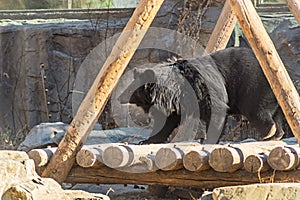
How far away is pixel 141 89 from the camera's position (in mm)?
6125

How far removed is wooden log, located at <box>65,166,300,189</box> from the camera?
14.8ft

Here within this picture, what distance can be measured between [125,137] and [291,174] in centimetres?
232

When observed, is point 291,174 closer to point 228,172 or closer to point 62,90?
point 228,172

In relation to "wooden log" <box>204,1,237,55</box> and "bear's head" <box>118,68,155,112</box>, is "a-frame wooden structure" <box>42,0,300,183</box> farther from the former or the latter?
"wooden log" <box>204,1,237,55</box>

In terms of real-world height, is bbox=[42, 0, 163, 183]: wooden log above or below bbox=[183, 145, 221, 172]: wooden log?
above

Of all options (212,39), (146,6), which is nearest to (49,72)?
(212,39)

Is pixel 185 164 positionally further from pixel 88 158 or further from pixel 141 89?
pixel 141 89

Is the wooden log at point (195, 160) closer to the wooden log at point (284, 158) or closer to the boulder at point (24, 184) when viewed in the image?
the wooden log at point (284, 158)

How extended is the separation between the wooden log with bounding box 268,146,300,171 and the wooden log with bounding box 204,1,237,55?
2295 millimetres

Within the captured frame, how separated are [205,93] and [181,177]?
1.45 m

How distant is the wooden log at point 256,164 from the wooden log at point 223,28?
226 cm

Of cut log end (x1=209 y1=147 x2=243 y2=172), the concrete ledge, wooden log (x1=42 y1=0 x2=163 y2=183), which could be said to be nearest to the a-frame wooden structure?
wooden log (x1=42 y1=0 x2=163 y2=183)

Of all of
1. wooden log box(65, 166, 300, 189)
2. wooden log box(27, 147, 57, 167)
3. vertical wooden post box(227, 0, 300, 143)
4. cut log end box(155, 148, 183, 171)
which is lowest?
wooden log box(65, 166, 300, 189)

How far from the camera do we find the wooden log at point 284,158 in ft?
14.3
